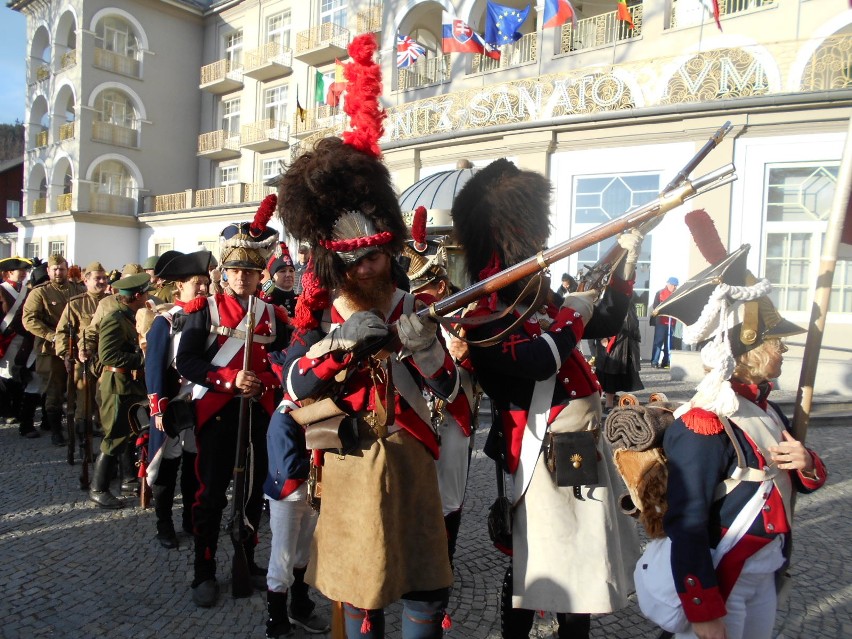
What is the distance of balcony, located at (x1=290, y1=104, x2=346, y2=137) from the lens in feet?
74.3

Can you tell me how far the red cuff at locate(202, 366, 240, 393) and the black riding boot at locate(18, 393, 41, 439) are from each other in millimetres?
5417

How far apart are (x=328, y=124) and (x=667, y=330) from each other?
601 inches

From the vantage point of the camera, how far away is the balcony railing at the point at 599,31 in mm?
13723

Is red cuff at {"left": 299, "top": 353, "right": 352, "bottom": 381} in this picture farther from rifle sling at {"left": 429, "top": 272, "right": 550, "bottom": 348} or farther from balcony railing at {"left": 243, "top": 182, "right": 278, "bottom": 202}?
balcony railing at {"left": 243, "top": 182, "right": 278, "bottom": 202}

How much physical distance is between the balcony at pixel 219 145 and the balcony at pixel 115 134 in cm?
296

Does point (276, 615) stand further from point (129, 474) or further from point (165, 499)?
point (129, 474)

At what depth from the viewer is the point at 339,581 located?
82.1 inches

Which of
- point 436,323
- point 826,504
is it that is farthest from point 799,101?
point 436,323

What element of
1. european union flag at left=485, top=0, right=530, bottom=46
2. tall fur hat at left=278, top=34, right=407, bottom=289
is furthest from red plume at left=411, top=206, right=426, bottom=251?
european union flag at left=485, top=0, right=530, bottom=46

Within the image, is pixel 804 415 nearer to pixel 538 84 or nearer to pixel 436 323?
pixel 436 323

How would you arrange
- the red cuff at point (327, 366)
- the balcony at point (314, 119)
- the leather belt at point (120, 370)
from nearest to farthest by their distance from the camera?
the red cuff at point (327, 366) → the leather belt at point (120, 370) → the balcony at point (314, 119)

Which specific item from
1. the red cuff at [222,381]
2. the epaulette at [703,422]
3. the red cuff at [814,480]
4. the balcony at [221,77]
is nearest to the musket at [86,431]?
the red cuff at [222,381]

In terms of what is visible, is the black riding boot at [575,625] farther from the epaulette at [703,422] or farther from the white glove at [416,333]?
the white glove at [416,333]

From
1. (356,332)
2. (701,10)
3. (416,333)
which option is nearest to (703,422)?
(416,333)
